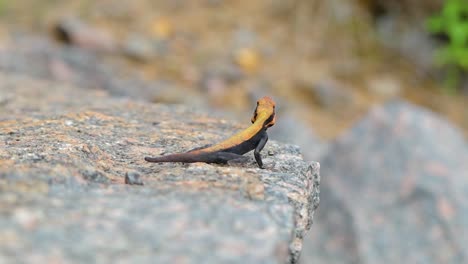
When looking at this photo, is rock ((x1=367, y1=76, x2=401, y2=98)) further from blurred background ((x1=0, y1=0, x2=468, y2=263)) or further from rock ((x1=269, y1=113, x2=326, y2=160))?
rock ((x1=269, y1=113, x2=326, y2=160))

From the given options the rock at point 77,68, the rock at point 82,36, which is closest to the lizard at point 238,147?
the rock at point 77,68

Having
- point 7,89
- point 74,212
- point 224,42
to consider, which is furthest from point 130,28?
point 74,212

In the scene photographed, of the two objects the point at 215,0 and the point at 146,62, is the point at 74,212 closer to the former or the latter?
the point at 146,62

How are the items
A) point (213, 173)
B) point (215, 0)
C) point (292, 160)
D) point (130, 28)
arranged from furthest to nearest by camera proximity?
point (215, 0) < point (130, 28) < point (292, 160) < point (213, 173)

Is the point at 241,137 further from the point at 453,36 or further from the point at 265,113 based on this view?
the point at 453,36

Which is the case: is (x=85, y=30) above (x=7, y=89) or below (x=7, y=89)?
above

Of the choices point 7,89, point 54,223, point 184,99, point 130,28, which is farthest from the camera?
point 130,28

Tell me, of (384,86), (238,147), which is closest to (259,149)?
(238,147)
